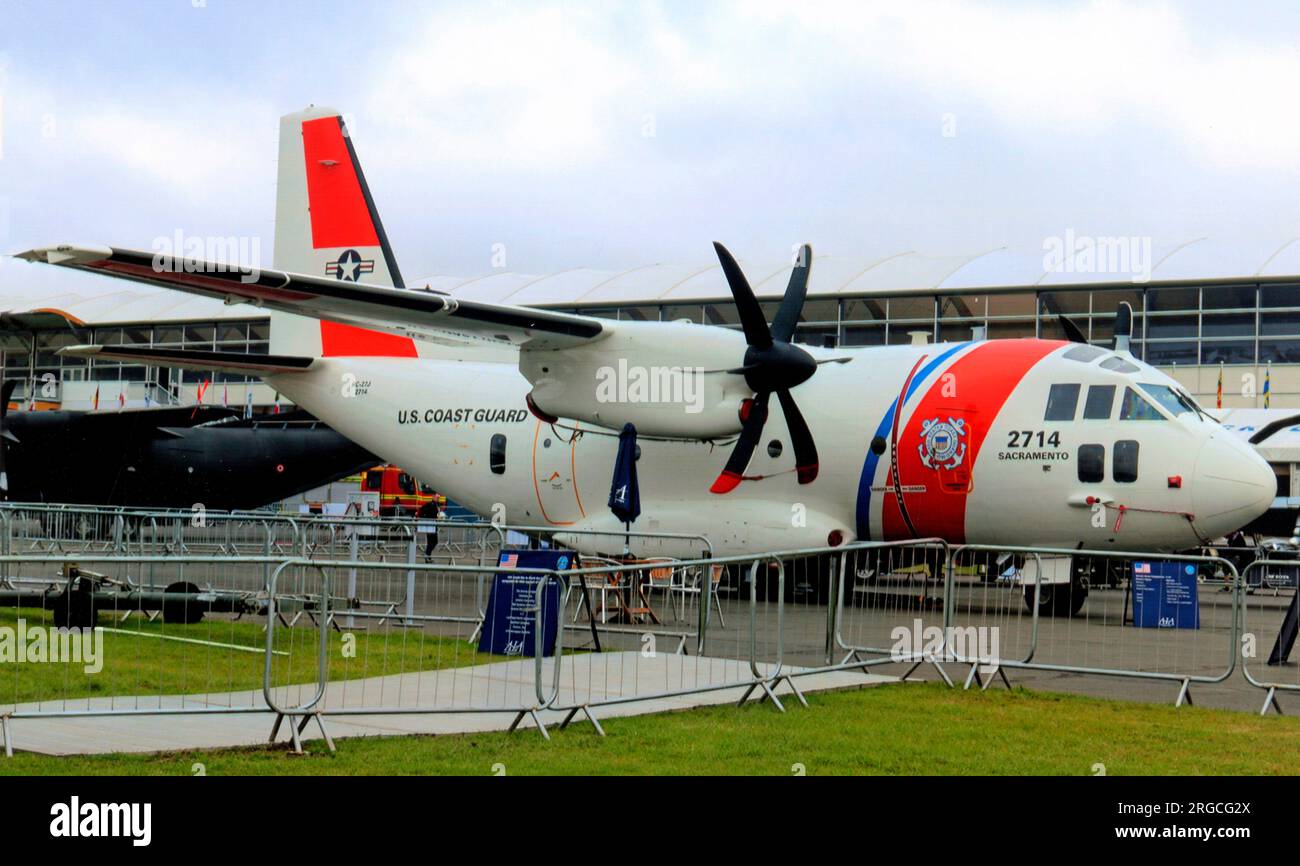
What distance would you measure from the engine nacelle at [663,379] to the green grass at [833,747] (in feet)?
29.7

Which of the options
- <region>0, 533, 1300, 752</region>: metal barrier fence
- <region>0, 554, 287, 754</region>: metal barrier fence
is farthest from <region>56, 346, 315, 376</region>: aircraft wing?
<region>0, 533, 1300, 752</region>: metal barrier fence

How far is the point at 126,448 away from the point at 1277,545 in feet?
94.5

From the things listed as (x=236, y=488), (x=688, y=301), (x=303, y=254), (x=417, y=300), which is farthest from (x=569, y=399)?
(x=688, y=301)

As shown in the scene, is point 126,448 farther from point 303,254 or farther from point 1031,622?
point 1031,622

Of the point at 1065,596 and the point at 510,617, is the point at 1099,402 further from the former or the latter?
the point at 510,617

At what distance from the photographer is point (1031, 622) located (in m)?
12.7

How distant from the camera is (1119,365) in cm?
1742

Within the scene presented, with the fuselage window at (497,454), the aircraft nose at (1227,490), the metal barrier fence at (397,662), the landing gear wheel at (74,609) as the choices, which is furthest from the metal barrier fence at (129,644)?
the aircraft nose at (1227,490)

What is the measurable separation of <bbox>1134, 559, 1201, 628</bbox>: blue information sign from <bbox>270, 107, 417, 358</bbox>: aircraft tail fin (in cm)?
1388

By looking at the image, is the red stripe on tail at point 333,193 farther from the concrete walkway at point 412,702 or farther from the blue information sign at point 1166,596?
the blue information sign at point 1166,596

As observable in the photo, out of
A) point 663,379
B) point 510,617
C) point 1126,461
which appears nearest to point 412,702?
point 510,617

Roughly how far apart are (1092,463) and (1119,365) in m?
1.50
